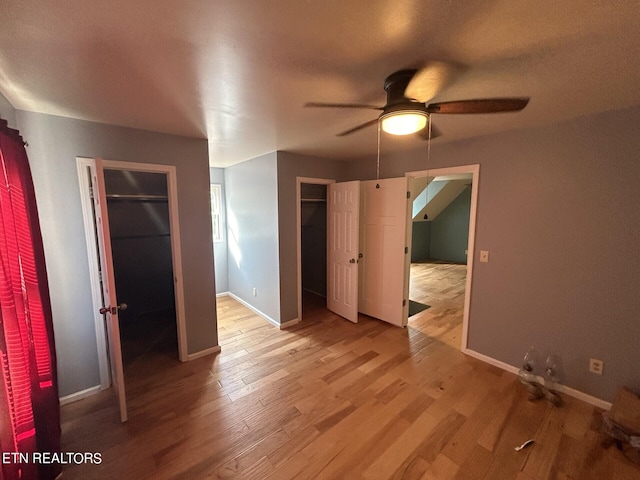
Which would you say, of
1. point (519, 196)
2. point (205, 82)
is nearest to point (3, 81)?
point (205, 82)

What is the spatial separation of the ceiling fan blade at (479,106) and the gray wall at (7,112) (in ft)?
8.68

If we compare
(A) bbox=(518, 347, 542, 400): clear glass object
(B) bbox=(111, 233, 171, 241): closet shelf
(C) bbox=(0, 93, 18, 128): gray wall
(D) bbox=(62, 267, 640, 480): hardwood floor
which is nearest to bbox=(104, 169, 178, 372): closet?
(B) bbox=(111, 233, 171, 241): closet shelf

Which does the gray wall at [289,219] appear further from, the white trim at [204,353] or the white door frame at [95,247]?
the white door frame at [95,247]

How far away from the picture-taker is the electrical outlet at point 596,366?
2148 mm

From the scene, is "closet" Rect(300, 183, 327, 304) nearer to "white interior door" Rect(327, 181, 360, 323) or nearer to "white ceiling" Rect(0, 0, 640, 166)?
"white interior door" Rect(327, 181, 360, 323)

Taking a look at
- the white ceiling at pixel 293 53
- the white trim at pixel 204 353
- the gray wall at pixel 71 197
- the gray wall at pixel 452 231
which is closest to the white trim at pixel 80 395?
the gray wall at pixel 71 197

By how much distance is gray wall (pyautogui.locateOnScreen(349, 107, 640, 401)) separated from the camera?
2010mm

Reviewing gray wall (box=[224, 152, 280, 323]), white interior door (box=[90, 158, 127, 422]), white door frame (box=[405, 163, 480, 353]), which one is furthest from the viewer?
gray wall (box=[224, 152, 280, 323])

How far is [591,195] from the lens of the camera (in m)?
2.12

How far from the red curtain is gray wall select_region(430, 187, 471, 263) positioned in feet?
27.4

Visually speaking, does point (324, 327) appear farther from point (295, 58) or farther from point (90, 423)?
point (295, 58)

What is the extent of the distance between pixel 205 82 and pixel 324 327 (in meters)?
3.07

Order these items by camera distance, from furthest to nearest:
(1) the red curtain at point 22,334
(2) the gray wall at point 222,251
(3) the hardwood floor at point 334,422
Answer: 1. (2) the gray wall at point 222,251
2. (3) the hardwood floor at point 334,422
3. (1) the red curtain at point 22,334

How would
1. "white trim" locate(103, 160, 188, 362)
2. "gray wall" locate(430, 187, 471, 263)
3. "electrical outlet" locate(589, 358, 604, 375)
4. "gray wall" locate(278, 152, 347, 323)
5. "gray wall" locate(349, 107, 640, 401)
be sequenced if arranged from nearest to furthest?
"gray wall" locate(349, 107, 640, 401) < "electrical outlet" locate(589, 358, 604, 375) < "white trim" locate(103, 160, 188, 362) < "gray wall" locate(278, 152, 347, 323) < "gray wall" locate(430, 187, 471, 263)
